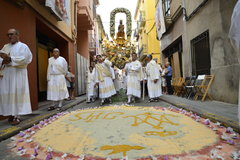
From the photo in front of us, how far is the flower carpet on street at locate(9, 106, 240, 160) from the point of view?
2236mm

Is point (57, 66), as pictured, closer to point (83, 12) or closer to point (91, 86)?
point (91, 86)

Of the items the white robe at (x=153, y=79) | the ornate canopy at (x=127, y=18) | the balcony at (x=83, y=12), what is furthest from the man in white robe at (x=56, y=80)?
the ornate canopy at (x=127, y=18)

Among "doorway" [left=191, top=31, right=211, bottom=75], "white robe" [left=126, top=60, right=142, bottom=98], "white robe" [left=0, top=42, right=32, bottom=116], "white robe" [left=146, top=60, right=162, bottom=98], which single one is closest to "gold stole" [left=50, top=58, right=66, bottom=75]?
"white robe" [left=0, top=42, right=32, bottom=116]

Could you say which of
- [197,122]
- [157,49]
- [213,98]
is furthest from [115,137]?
[157,49]

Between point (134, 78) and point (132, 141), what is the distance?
17.5 feet

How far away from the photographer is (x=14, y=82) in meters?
4.16

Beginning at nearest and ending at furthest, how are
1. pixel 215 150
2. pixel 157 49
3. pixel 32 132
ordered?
pixel 215 150, pixel 32 132, pixel 157 49

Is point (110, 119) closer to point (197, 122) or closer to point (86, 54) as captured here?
point (197, 122)

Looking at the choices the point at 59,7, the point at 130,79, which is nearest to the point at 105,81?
the point at 130,79

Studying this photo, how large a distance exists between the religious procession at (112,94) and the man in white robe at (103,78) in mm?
40

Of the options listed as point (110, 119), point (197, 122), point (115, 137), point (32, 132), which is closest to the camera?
point (115, 137)

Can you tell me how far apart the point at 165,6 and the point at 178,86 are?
25.4 feet

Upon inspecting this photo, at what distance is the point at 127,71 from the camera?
8.17m

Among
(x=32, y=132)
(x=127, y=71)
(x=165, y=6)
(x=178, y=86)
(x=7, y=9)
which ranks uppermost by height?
(x=165, y=6)
